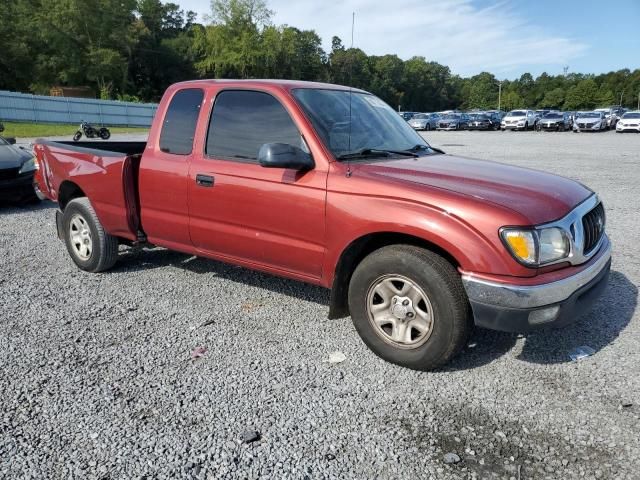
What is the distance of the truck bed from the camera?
4.64 meters

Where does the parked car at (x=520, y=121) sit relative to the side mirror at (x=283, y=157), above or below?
above

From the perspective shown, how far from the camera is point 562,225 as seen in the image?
10.0ft

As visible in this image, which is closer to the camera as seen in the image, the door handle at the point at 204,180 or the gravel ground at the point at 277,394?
the gravel ground at the point at 277,394

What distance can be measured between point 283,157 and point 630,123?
127 feet

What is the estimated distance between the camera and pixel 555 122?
39.3 metres

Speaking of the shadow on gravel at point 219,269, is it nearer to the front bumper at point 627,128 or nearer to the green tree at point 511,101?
the front bumper at point 627,128

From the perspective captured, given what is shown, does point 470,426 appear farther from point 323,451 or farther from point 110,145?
point 110,145

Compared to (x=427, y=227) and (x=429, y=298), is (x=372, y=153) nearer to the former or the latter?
(x=427, y=227)

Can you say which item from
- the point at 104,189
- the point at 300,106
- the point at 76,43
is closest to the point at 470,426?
the point at 300,106

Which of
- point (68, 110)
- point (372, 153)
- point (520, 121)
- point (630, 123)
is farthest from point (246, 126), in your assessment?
point (520, 121)

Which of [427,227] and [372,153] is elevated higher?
[372,153]

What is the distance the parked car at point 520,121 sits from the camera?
41.5 m

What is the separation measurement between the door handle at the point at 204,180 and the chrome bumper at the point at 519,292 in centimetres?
212

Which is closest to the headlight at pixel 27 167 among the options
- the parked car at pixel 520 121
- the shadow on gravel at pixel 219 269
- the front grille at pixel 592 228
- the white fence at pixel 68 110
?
the shadow on gravel at pixel 219 269
